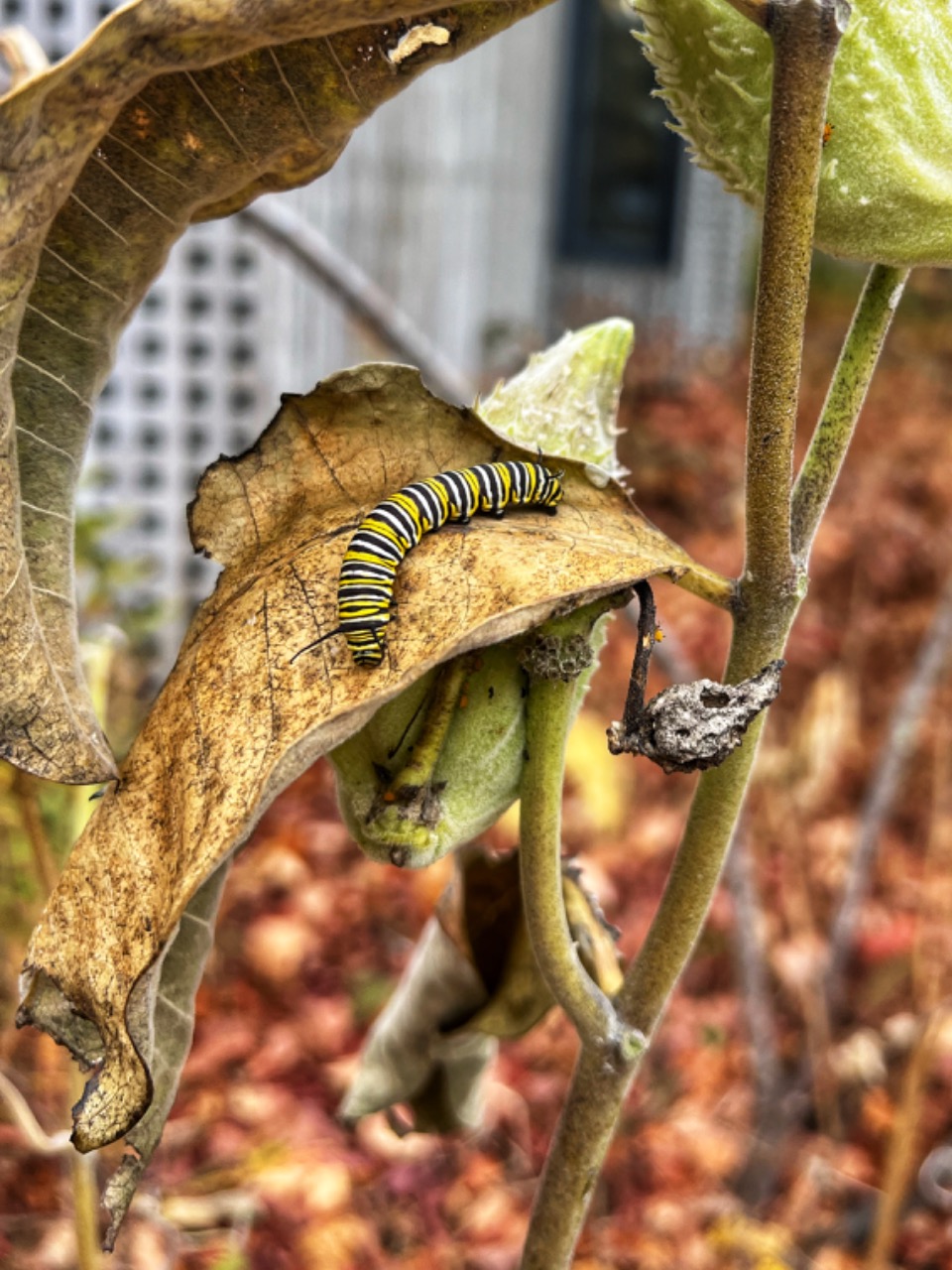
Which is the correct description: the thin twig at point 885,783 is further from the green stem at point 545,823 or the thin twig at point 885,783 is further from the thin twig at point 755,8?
the thin twig at point 755,8

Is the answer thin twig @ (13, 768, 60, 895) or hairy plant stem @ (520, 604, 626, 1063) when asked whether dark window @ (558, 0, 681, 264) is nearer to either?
thin twig @ (13, 768, 60, 895)

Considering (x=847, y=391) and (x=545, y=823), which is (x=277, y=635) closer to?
(x=545, y=823)

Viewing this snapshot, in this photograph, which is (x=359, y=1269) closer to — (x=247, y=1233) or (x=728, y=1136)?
(x=247, y=1233)

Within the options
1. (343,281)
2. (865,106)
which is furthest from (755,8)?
(343,281)

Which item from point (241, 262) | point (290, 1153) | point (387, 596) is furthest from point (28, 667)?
point (241, 262)

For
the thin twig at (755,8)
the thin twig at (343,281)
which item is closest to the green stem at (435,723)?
the thin twig at (755,8)

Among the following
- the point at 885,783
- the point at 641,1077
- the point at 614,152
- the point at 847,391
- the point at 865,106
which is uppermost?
the point at 614,152
